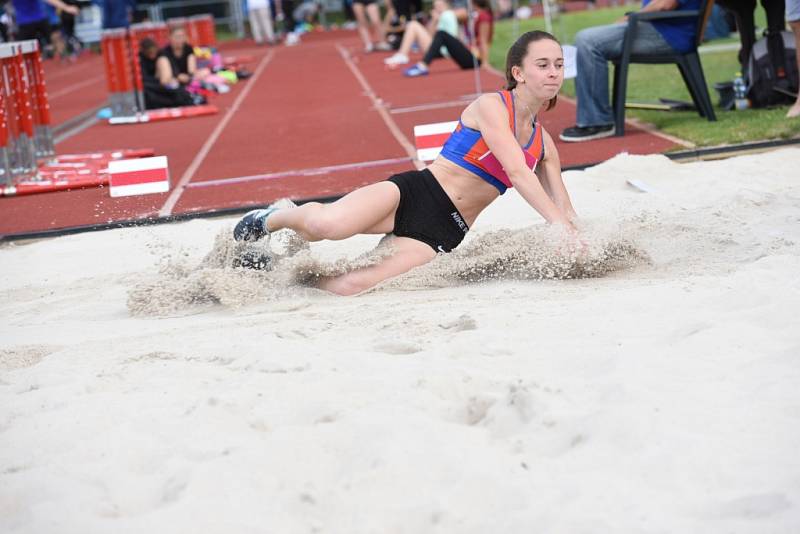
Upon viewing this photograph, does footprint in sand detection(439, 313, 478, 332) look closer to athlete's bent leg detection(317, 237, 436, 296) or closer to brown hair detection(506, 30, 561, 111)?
athlete's bent leg detection(317, 237, 436, 296)

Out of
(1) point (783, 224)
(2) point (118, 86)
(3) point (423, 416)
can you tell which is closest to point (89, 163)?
(2) point (118, 86)

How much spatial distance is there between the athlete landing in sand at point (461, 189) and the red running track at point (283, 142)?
6.82ft

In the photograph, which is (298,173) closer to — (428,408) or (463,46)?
(428,408)

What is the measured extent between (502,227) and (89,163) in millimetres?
4400

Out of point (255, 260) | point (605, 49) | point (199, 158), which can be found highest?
point (605, 49)

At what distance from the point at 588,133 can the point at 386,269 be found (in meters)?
3.93

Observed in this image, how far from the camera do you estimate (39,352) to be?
11.8 ft

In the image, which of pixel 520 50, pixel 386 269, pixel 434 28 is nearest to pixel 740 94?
pixel 520 50

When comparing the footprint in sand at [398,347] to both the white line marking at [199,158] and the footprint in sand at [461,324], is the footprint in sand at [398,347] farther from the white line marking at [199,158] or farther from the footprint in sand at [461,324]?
the white line marking at [199,158]

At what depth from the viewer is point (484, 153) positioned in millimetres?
4359

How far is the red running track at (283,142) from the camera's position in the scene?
664 cm

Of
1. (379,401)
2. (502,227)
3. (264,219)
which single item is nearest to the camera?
(379,401)

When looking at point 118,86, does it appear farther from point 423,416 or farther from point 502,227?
point 423,416

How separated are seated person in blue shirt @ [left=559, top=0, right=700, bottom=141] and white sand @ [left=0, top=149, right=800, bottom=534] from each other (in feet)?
11.6
